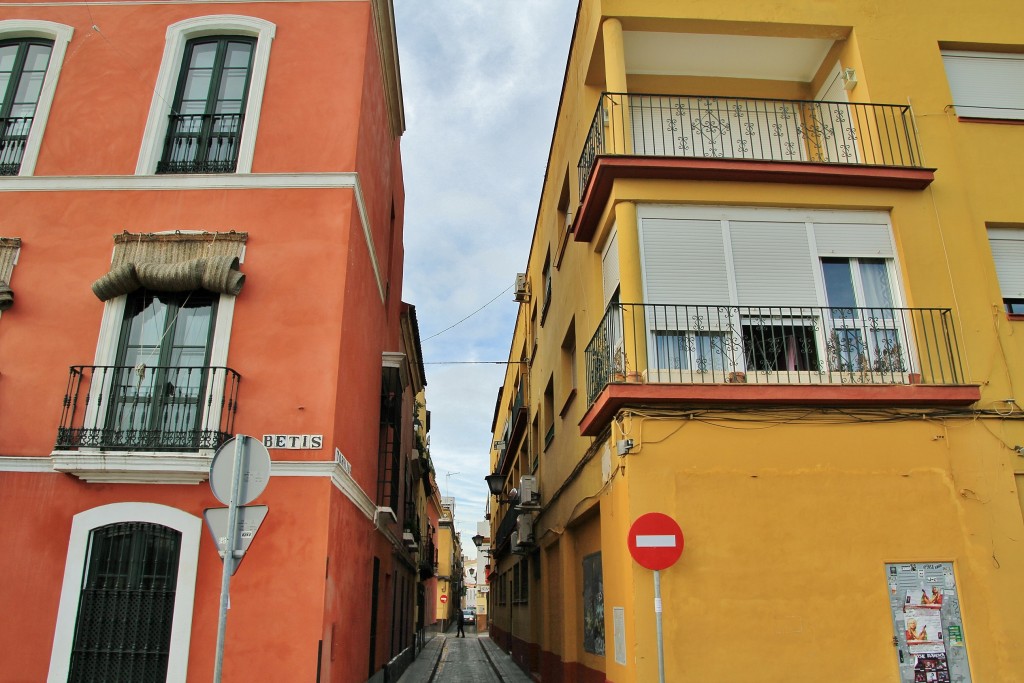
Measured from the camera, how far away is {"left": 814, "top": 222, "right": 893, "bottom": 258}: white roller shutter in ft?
30.1

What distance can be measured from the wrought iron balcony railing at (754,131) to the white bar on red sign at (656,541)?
15.5 feet

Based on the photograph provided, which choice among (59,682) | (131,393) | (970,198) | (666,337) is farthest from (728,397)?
(59,682)

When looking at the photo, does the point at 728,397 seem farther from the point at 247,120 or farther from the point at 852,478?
the point at 247,120

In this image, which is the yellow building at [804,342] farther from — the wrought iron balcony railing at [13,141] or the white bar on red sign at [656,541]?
the wrought iron balcony railing at [13,141]

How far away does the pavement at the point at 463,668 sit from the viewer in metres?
17.6

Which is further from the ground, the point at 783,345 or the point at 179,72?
the point at 179,72

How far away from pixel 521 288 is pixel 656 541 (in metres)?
13.7

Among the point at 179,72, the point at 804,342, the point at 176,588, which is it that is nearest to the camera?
the point at 176,588

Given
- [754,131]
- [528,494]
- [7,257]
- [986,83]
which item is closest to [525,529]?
[528,494]

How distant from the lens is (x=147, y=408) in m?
8.68

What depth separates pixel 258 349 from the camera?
9039 mm

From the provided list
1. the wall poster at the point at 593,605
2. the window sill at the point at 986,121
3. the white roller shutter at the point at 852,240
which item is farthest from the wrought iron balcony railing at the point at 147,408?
the window sill at the point at 986,121

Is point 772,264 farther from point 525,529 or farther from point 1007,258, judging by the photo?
point 525,529

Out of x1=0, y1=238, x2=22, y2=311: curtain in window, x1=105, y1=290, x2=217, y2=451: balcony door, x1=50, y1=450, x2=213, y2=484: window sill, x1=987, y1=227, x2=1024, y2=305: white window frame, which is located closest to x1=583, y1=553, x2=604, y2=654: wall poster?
x1=50, y1=450, x2=213, y2=484: window sill
